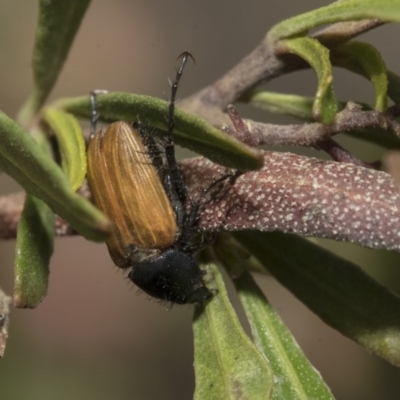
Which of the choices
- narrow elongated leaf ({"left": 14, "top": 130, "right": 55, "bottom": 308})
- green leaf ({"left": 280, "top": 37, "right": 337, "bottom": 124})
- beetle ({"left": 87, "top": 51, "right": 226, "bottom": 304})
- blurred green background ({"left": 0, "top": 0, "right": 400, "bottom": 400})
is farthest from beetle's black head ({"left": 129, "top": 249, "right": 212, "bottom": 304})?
blurred green background ({"left": 0, "top": 0, "right": 400, "bottom": 400})

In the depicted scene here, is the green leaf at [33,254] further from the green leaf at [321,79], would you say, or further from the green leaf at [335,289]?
the green leaf at [321,79]

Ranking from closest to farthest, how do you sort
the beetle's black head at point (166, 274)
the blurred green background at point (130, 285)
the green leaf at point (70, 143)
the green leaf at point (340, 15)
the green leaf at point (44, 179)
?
the green leaf at point (44, 179), the green leaf at point (340, 15), the green leaf at point (70, 143), the beetle's black head at point (166, 274), the blurred green background at point (130, 285)

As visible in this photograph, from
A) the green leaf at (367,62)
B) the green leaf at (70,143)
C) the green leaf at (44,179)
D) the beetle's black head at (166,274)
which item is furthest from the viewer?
the beetle's black head at (166,274)

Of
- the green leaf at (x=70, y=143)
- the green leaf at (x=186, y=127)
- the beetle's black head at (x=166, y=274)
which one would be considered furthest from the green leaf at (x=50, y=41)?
the beetle's black head at (x=166, y=274)

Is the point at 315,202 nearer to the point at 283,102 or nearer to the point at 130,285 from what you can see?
the point at 283,102

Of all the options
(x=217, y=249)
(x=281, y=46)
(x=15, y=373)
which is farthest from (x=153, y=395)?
(x=281, y=46)

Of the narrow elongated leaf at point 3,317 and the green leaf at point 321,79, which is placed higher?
the green leaf at point 321,79

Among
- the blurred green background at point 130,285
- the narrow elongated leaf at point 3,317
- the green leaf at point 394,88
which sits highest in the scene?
the green leaf at point 394,88

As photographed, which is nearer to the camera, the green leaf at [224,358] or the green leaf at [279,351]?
the green leaf at [224,358]
